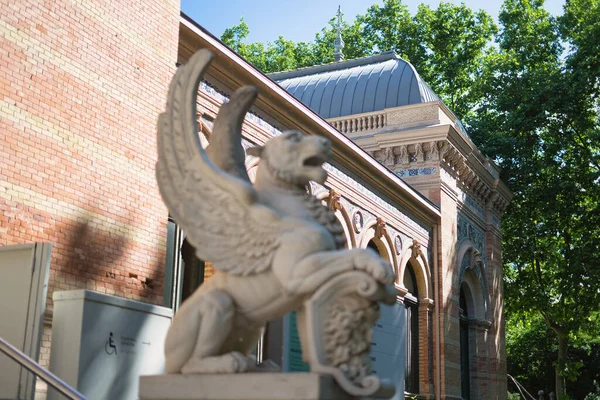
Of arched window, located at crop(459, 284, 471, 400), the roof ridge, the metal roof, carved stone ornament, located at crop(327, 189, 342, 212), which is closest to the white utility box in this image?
carved stone ornament, located at crop(327, 189, 342, 212)

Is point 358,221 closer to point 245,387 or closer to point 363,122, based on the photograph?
point 363,122

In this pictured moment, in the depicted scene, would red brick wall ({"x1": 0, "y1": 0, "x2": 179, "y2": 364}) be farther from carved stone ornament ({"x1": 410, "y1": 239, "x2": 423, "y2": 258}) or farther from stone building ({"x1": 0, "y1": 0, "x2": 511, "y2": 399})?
carved stone ornament ({"x1": 410, "y1": 239, "x2": 423, "y2": 258})

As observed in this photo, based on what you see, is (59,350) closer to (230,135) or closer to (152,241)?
(152,241)

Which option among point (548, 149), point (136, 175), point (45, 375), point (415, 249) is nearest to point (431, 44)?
point (548, 149)

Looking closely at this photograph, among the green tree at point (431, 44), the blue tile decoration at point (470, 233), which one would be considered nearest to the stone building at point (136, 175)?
the blue tile decoration at point (470, 233)

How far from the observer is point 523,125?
26156 mm

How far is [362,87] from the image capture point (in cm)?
2302

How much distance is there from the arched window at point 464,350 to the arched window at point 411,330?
10.4 feet

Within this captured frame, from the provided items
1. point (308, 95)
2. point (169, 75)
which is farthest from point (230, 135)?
point (308, 95)

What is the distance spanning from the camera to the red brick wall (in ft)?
26.7

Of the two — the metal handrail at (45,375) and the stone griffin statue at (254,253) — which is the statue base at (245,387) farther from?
the metal handrail at (45,375)

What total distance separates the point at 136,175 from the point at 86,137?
84 cm

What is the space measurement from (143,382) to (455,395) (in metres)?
16.5

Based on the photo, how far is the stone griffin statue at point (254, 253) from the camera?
155 inches
